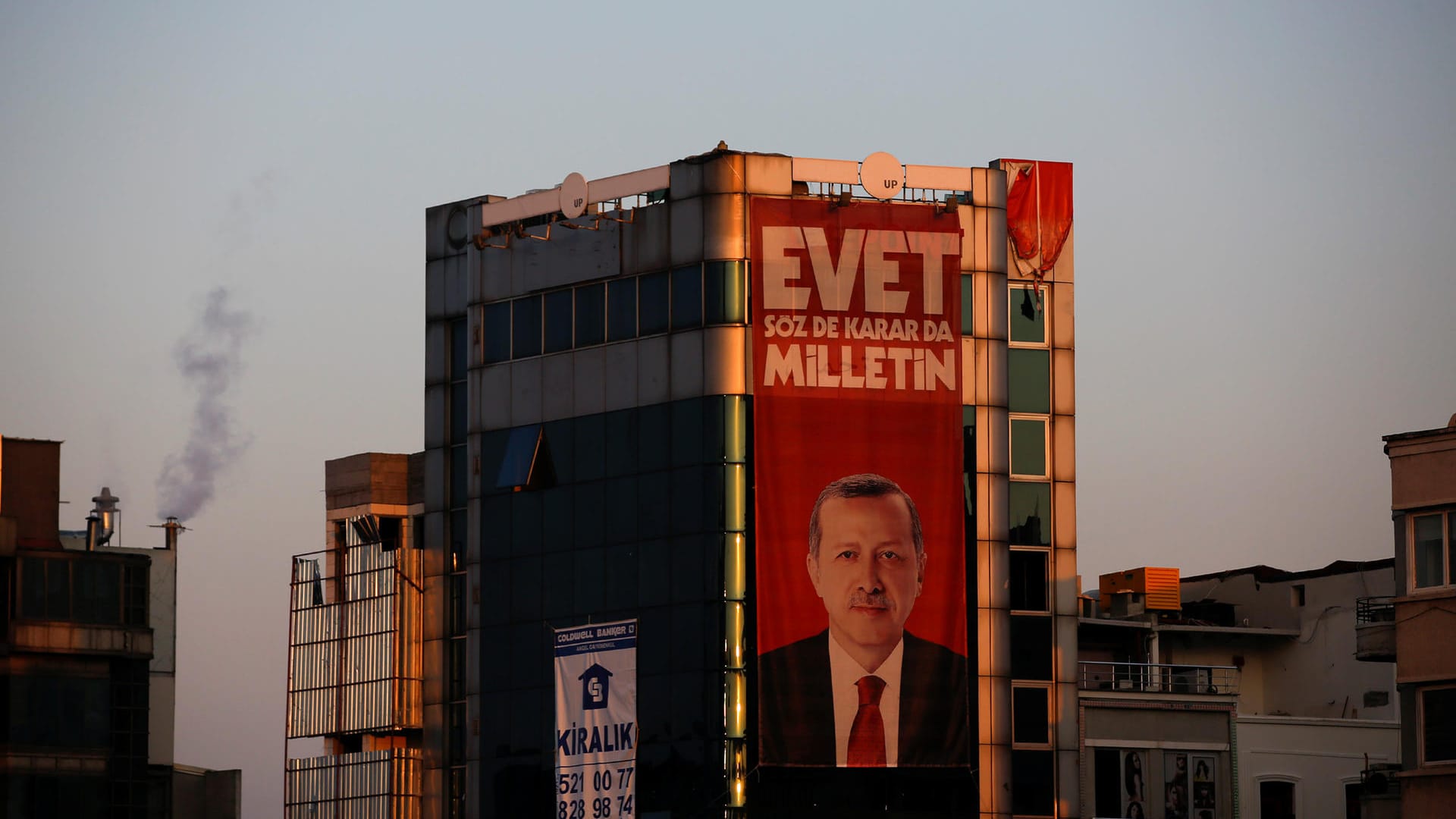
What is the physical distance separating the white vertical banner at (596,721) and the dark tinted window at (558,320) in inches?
417

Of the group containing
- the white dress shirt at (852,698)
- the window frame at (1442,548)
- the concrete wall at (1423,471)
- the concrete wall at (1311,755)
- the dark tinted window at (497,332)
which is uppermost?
the dark tinted window at (497,332)

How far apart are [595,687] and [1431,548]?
29.6 meters

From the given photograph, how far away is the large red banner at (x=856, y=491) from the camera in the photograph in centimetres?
8844

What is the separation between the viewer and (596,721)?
9062 cm

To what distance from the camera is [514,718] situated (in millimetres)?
93375

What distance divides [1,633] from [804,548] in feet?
115

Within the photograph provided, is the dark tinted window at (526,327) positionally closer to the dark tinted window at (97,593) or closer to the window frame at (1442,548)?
the dark tinted window at (97,593)

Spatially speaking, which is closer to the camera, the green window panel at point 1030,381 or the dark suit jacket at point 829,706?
the dark suit jacket at point 829,706

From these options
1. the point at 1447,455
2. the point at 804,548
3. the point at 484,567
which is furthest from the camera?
the point at 484,567

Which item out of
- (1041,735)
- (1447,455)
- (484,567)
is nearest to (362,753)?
(484,567)

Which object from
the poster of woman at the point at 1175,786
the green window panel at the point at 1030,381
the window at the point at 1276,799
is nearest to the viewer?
the green window panel at the point at 1030,381

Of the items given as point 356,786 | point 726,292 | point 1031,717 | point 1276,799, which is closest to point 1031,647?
point 1031,717

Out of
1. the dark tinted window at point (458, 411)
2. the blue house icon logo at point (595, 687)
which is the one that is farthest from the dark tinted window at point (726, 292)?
the dark tinted window at point (458, 411)

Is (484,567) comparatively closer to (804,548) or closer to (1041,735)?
(804,548)
